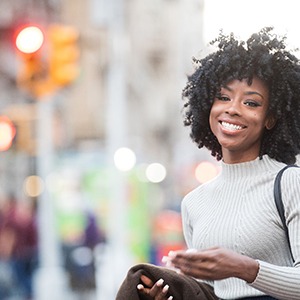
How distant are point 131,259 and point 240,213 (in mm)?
18361

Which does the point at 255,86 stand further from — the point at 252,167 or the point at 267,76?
the point at 252,167

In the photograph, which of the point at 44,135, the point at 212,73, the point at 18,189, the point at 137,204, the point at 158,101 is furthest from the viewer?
the point at 158,101

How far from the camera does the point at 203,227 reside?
375 centimetres

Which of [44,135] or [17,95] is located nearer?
[44,135]

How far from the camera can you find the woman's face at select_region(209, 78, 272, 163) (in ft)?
12.1

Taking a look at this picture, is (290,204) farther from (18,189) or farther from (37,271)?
(18,189)

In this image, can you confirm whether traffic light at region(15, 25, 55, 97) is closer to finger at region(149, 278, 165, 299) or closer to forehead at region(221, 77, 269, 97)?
forehead at region(221, 77, 269, 97)

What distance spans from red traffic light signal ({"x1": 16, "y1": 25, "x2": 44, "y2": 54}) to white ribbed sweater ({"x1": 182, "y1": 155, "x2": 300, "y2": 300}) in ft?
41.1

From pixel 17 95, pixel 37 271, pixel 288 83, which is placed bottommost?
pixel 37 271

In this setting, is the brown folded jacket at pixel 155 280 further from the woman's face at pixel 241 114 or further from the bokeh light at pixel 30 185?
the bokeh light at pixel 30 185

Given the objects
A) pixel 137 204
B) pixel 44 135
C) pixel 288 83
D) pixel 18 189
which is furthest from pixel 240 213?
pixel 18 189

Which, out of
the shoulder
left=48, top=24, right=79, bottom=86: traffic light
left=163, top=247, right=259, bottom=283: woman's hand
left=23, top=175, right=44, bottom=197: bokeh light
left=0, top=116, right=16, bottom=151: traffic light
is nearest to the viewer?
left=163, top=247, right=259, bottom=283: woman's hand

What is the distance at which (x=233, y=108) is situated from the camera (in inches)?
145

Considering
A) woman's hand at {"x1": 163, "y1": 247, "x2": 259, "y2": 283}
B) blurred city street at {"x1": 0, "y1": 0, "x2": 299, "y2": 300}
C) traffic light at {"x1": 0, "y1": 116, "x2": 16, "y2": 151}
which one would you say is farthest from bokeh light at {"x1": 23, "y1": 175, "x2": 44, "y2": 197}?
woman's hand at {"x1": 163, "y1": 247, "x2": 259, "y2": 283}
